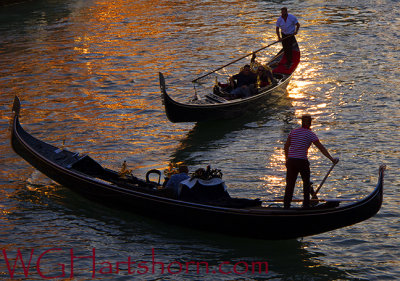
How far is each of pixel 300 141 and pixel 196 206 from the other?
1514mm

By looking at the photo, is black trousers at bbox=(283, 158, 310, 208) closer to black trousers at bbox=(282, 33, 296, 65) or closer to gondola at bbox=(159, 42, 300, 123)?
gondola at bbox=(159, 42, 300, 123)

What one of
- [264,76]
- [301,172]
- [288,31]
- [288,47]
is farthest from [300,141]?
[288,31]

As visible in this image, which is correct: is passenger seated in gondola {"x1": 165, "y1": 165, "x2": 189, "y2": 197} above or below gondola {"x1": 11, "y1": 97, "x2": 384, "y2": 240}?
above

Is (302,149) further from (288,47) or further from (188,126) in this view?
(288,47)

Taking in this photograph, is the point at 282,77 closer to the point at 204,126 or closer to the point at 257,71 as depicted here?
the point at 257,71

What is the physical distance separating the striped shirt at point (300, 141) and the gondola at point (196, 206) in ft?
2.09

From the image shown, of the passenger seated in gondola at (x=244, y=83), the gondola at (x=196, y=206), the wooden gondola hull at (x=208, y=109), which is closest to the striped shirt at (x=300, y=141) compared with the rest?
the gondola at (x=196, y=206)

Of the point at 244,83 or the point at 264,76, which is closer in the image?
the point at 244,83

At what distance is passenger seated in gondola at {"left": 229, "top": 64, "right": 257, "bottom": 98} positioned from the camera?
1322 cm

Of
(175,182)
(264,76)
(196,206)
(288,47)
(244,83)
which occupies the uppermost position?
(288,47)

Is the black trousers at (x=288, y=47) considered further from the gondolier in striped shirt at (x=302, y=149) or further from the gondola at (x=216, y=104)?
the gondolier in striped shirt at (x=302, y=149)

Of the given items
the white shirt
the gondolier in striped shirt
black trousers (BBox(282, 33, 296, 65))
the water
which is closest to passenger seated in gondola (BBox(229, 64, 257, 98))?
the water

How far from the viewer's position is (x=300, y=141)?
7844 millimetres

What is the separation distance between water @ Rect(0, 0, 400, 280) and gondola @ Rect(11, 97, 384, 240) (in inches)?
12.1
